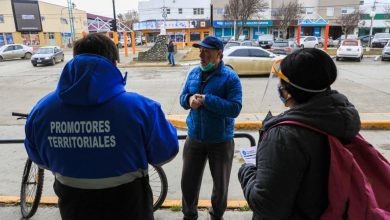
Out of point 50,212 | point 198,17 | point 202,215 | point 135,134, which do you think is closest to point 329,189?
point 135,134

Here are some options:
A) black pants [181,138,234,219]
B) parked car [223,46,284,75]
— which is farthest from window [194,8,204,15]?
black pants [181,138,234,219]

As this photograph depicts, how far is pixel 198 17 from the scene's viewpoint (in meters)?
56.5

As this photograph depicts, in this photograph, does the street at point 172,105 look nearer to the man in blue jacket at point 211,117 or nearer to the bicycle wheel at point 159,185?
the bicycle wheel at point 159,185

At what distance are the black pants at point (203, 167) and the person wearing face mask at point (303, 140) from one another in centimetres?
138

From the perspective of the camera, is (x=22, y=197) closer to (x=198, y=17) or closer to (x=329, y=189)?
(x=329, y=189)

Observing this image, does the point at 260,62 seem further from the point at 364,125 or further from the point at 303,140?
the point at 303,140

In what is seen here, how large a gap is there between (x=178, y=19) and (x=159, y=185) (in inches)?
2165

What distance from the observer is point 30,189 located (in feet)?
11.8

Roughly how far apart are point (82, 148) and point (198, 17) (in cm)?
5716

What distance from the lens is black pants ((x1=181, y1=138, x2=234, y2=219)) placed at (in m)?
2.95

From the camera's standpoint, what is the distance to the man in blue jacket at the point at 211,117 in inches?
112

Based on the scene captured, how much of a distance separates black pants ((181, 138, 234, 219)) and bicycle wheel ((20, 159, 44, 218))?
1519 mm

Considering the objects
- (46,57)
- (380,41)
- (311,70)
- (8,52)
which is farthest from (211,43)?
(380,41)

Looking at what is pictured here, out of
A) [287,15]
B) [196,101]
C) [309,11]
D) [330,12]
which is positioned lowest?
[196,101]
